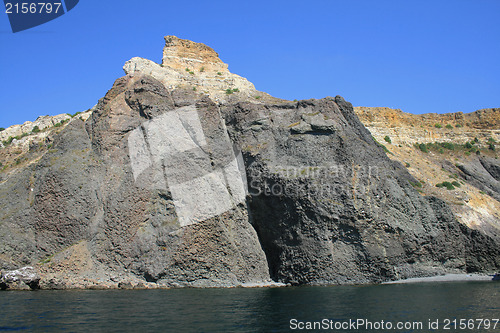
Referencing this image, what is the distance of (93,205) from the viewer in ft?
88.1

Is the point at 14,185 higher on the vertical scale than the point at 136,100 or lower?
lower

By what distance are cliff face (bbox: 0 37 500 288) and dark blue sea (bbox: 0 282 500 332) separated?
337 centimetres

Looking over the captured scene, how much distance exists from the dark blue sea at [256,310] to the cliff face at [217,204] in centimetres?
337

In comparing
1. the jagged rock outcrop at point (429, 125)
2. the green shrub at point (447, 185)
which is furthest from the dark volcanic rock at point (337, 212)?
the jagged rock outcrop at point (429, 125)

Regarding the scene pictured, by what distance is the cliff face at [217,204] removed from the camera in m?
25.5

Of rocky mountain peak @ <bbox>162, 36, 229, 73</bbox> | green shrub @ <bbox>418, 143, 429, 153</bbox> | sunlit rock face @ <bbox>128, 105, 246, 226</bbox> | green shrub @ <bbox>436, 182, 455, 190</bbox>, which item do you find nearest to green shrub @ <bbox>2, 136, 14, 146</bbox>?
rocky mountain peak @ <bbox>162, 36, 229, 73</bbox>

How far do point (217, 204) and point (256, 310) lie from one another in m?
12.1

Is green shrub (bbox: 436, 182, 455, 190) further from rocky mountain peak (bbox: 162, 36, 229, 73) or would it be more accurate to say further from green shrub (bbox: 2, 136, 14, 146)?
green shrub (bbox: 2, 136, 14, 146)

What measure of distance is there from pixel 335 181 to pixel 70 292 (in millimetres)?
16297

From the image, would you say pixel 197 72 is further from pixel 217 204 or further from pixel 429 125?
pixel 429 125

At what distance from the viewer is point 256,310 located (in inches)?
651

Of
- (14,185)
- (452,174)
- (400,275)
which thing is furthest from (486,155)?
(14,185)

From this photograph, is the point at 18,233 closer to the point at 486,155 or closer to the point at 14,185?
the point at 14,185

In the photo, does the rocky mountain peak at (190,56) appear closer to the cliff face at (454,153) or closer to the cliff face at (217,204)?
the cliff face at (217,204)
